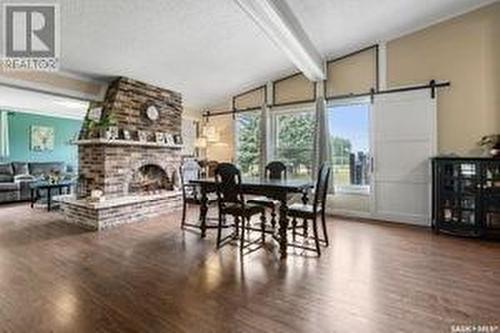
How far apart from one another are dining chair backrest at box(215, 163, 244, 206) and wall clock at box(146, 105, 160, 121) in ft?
9.34

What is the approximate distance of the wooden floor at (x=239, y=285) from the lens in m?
2.10

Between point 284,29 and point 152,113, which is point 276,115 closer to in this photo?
point 152,113

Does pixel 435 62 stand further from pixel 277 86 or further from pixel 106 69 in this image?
pixel 106 69

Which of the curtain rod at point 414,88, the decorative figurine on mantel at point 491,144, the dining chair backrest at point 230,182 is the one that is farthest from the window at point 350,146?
the dining chair backrest at point 230,182

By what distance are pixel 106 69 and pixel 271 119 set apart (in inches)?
126

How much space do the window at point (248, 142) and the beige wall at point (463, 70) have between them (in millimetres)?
3120

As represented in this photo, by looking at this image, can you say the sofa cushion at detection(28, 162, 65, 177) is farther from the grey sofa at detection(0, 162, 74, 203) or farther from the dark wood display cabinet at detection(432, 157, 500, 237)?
the dark wood display cabinet at detection(432, 157, 500, 237)

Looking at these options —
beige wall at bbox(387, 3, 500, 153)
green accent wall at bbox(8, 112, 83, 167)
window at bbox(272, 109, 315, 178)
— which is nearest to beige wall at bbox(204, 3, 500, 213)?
beige wall at bbox(387, 3, 500, 153)

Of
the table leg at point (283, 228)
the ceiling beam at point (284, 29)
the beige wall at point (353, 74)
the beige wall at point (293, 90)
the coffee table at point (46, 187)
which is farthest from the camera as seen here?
the coffee table at point (46, 187)

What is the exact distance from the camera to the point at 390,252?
11.8ft

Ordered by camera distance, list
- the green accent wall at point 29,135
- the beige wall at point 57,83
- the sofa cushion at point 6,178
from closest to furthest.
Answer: the beige wall at point 57,83
the sofa cushion at point 6,178
the green accent wall at point 29,135

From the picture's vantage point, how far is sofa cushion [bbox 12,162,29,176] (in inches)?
301

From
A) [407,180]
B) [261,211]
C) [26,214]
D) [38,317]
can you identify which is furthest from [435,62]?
[26,214]

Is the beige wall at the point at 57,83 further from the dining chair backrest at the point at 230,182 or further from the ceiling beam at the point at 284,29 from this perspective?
the ceiling beam at the point at 284,29
